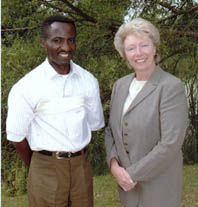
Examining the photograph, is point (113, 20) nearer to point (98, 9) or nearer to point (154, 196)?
point (98, 9)

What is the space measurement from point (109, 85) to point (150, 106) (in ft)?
4.85

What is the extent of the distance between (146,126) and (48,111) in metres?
0.59

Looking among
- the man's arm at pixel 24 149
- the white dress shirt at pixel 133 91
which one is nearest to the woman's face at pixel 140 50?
the white dress shirt at pixel 133 91

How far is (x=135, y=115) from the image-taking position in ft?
7.40

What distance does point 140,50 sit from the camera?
225cm

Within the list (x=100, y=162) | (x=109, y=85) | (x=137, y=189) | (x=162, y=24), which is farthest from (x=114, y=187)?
(x=137, y=189)

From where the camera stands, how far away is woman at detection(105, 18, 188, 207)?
7.09ft

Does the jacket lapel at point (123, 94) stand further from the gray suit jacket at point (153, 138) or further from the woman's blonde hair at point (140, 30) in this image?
the woman's blonde hair at point (140, 30)

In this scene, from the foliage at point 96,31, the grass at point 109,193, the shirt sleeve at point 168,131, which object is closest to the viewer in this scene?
the shirt sleeve at point 168,131

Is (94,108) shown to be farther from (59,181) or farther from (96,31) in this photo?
(96,31)

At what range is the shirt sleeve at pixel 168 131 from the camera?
7.02ft

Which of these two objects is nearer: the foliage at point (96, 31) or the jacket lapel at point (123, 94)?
the jacket lapel at point (123, 94)

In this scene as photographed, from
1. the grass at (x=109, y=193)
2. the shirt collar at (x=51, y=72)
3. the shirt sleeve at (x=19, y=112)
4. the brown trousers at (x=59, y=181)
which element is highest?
the shirt collar at (x=51, y=72)

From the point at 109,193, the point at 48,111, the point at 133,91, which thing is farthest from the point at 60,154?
the point at 109,193
